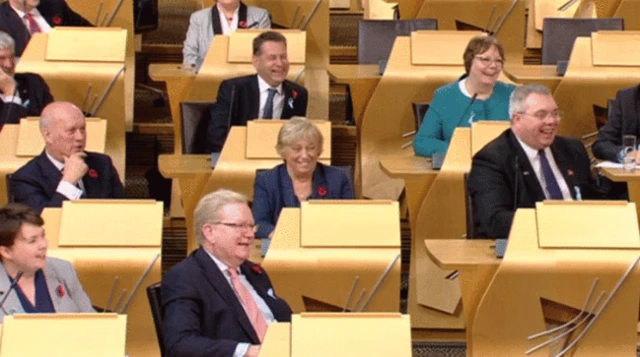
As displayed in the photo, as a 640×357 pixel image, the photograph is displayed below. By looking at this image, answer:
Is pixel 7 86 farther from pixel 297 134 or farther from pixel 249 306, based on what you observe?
pixel 249 306

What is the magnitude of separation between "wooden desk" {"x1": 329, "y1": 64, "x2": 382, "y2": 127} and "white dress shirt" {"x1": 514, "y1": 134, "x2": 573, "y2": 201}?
1.18 metres

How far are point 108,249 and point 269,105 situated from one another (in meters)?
1.57

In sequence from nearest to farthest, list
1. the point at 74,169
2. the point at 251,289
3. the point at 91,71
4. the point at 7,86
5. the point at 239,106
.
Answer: the point at 251,289
the point at 74,169
the point at 7,86
the point at 239,106
the point at 91,71

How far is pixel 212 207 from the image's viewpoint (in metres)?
3.75

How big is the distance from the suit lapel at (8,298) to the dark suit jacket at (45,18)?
2.43 m

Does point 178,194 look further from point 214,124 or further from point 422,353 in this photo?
point 422,353

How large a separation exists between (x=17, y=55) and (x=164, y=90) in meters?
0.70

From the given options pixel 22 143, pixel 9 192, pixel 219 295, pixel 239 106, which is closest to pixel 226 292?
pixel 219 295

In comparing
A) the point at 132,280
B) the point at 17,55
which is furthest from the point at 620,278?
the point at 17,55

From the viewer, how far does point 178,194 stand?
5.50 meters

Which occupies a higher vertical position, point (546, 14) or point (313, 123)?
point (546, 14)

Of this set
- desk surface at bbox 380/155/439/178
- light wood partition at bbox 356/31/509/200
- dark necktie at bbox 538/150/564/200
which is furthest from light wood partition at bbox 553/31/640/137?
dark necktie at bbox 538/150/564/200

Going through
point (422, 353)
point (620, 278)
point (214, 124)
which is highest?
point (214, 124)

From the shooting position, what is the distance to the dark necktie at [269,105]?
5559 millimetres
